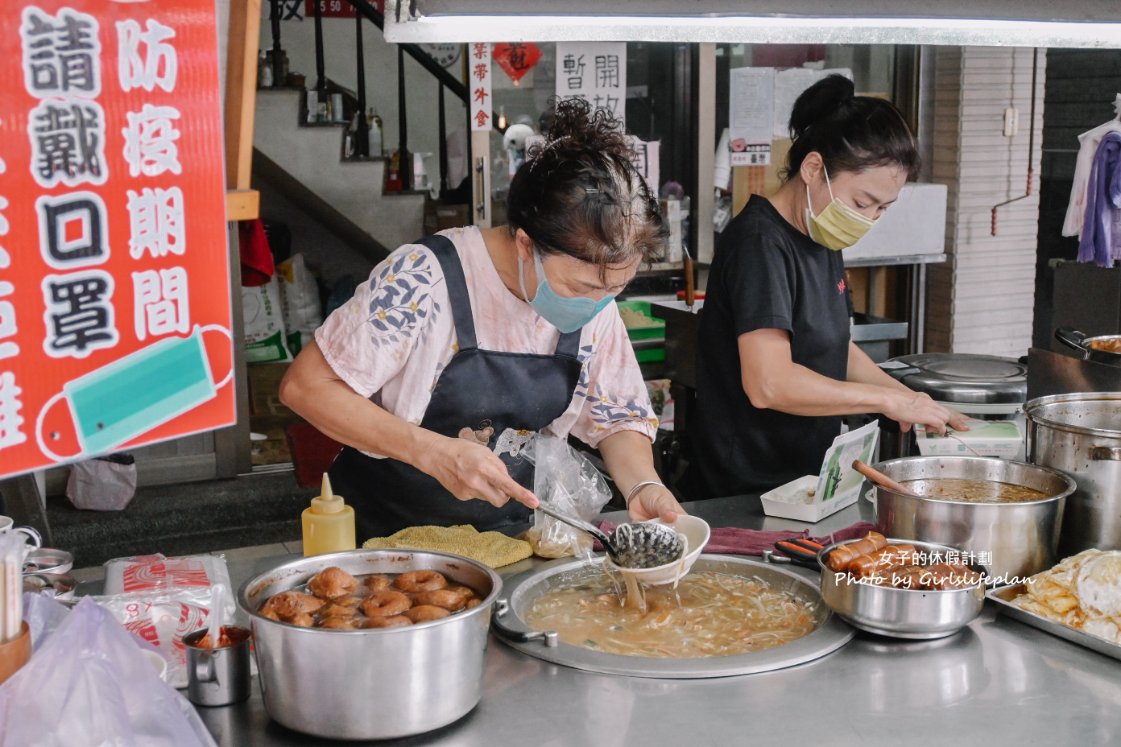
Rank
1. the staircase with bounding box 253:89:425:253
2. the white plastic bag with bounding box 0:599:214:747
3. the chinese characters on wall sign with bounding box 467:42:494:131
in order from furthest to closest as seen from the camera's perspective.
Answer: the staircase with bounding box 253:89:425:253, the chinese characters on wall sign with bounding box 467:42:494:131, the white plastic bag with bounding box 0:599:214:747

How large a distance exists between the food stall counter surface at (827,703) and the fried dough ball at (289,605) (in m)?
0.17

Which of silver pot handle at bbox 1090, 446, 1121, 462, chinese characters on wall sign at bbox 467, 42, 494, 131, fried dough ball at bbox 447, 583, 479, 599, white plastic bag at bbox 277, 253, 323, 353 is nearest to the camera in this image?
fried dough ball at bbox 447, 583, 479, 599

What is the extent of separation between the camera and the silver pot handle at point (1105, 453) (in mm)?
2197

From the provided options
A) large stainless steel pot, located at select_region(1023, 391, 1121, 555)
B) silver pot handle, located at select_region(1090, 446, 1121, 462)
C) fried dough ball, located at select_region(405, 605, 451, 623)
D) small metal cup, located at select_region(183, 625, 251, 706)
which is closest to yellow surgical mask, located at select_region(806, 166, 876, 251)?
large stainless steel pot, located at select_region(1023, 391, 1121, 555)

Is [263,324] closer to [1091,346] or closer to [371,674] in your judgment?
[1091,346]

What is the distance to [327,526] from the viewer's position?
205cm

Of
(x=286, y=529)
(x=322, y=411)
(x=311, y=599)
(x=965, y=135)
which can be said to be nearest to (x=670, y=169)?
(x=965, y=135)

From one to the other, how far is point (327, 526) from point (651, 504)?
Answer: 2.25 ft

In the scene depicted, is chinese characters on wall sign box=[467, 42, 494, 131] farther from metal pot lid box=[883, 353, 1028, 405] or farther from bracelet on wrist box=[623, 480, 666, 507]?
bracelet on wrist box=[623, 480, 666, 507]

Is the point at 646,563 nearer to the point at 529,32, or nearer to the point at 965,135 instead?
the point at 529,32

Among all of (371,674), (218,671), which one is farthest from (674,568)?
(218,671)

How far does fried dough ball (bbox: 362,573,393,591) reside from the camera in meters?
1.81

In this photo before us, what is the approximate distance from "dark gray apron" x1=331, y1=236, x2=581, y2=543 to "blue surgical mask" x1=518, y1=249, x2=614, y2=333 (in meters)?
0.13

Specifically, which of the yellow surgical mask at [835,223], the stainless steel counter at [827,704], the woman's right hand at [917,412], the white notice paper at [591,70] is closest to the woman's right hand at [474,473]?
the stainless steel counter at [827,704]
